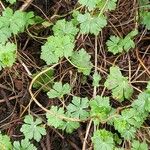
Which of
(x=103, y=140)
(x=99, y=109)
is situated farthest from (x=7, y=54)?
(x=103, y=140)

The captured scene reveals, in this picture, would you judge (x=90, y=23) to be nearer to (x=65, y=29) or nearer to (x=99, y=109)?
(x=65, y=29)

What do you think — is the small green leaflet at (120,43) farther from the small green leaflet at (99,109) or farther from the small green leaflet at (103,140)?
the small green leaflet at (103,140)

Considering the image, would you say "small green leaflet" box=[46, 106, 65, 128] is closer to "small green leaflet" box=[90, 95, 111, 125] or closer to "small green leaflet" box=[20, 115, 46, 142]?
"small green leaflet" box=[20, 115, 46, 142]

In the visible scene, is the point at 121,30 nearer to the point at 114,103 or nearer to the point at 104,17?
the point at 104,17

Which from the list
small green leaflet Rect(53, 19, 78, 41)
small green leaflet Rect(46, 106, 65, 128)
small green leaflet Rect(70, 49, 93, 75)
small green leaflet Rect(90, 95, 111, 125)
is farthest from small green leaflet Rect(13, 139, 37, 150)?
small green leaflet Rect(53, 19, 78, 41)

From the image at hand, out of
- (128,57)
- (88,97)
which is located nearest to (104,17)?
(128,57)

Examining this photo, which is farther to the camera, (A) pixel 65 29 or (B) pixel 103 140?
(A) pixel 65 29
